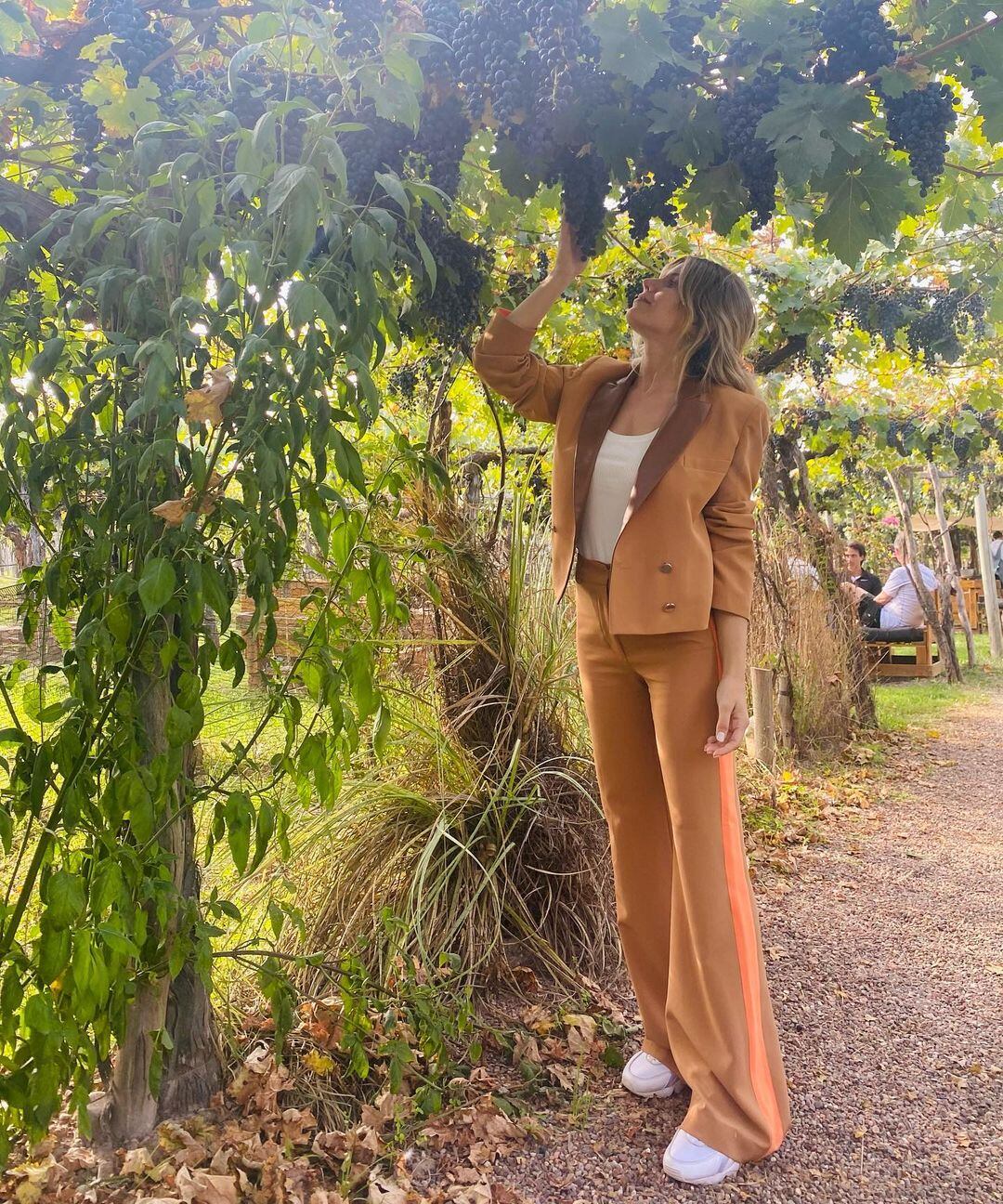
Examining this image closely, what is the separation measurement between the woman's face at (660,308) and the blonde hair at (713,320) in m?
0.02

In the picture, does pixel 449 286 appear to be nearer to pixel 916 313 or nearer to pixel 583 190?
pixel 583 190

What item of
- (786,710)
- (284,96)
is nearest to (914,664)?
(786,710)

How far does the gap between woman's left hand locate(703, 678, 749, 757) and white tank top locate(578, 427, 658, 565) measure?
0.38 meters

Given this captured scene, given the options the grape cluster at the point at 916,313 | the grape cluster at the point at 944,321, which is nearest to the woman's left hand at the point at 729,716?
the grape cluster at the point at 916,313

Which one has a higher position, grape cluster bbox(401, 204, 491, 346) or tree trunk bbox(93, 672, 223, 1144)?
grape cluster bbox(401, 204, 491, 346)

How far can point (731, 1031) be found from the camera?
190cm

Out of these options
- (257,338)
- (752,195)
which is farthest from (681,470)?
(257,338)

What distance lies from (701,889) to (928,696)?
7796 mm

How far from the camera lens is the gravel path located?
74.7 inches

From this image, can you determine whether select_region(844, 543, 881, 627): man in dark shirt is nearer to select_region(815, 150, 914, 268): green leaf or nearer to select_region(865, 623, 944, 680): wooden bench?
select_region(865, 623, 944, 680): wooden bench

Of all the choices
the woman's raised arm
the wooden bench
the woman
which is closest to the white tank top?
the woman

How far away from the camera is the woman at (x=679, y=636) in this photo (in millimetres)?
1900

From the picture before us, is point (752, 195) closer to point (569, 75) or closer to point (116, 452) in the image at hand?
point (569, 75)

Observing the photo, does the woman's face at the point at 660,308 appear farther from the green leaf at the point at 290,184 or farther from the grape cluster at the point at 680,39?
the green leaf at the point at 290,184
